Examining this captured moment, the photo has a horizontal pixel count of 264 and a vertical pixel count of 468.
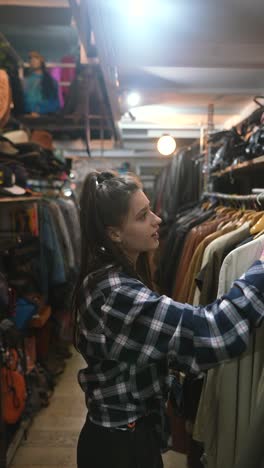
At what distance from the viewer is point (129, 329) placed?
967mm

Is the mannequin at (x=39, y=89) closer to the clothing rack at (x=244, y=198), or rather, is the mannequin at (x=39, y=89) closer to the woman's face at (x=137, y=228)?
the clothing rack at (x=244, y=198)

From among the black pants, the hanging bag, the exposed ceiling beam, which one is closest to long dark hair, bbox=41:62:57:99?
the exposed ceiling beam

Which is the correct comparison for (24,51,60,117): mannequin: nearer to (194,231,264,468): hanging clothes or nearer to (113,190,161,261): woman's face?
(113,190,161,261): woman's face

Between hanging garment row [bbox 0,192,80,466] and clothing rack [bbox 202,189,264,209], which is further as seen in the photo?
hanging garment row [bbox 0,192,80,466]

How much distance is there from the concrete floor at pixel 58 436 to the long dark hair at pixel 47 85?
2.25 metres

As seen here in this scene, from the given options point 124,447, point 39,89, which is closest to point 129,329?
point 124,447

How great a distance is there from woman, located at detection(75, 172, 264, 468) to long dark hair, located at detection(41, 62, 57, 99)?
218cm

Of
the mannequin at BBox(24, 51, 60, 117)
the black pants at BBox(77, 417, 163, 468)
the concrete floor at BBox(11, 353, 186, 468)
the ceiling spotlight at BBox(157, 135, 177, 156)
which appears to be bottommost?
the concrete floor at BBox(11, 353, 186, 468)

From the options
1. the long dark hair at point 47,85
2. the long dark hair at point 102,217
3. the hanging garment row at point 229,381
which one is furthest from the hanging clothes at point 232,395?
the long dark hair at point 47,85

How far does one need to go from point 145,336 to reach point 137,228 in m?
0.29

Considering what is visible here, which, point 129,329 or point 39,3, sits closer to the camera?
point 129,329

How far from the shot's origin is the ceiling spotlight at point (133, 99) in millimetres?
2679

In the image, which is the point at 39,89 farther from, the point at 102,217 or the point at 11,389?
the point at 102,217

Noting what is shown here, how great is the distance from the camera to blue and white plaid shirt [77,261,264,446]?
902 millimetres
